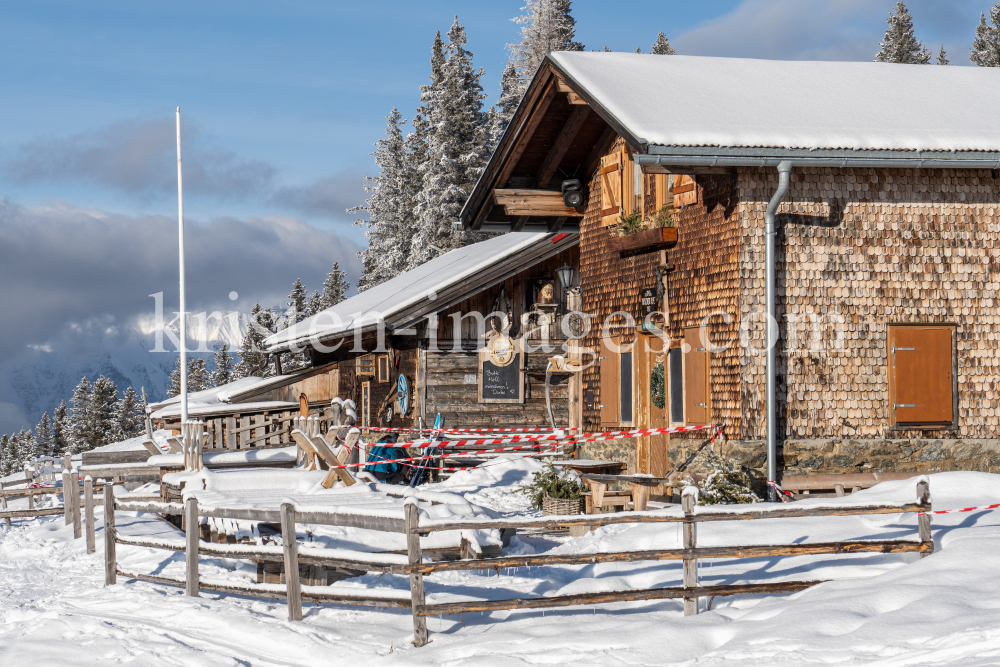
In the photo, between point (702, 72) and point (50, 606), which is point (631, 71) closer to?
point (702, 72)

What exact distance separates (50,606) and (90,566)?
127 inches

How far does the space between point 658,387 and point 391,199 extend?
1313 inches

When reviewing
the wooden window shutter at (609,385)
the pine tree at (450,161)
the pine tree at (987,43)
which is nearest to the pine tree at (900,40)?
the pine tree at (987,43)

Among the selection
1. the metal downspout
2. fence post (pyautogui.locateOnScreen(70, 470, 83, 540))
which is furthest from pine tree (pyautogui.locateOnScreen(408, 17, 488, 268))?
the metal downspout

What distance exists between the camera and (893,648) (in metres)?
6.39

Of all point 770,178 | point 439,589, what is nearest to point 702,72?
point 770,178

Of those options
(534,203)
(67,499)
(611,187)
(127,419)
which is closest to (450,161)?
(534,203)

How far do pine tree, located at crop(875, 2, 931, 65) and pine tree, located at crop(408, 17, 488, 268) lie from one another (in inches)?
973

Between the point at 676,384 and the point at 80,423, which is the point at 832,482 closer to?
the point at 676,384

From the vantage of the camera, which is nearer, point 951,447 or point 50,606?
point 50,606

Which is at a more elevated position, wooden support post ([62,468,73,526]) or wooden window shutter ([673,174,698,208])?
wooden window shutter ([673,174,698,208])

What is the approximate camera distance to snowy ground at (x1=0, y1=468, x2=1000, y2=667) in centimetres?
684

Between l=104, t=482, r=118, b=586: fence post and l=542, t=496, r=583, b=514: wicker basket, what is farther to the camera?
l=542, t=496, r=583, b=514: wicker basket

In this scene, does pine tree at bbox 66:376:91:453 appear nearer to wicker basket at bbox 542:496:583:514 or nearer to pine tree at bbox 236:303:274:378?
pine tree at bbox 236:303:274:378
